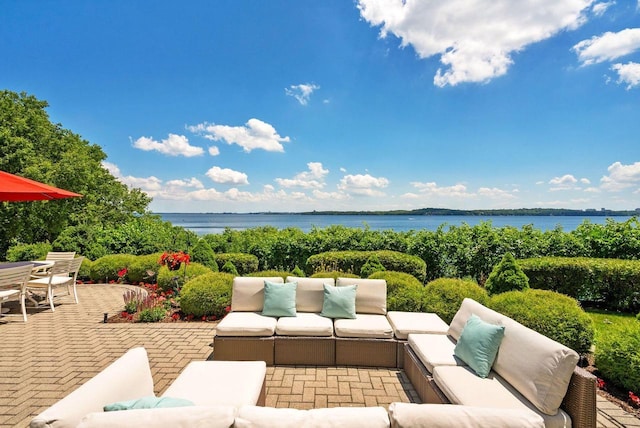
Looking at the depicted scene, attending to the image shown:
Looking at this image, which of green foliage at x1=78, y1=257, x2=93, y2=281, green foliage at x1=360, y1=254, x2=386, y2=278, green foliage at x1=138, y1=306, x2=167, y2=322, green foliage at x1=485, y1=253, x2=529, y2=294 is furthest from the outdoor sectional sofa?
green foliage at x1=78, y1=257, x2=93, y2=281

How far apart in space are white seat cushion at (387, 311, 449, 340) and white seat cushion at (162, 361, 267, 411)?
6.36ft

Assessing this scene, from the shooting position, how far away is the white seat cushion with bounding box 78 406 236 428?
4.29 feet

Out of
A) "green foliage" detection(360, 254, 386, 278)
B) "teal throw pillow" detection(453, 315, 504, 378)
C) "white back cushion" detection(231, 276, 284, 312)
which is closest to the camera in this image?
"teal throw pillow" detection(453, 315, 504, 378)

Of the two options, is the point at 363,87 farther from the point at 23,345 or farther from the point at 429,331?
the point at 23,345

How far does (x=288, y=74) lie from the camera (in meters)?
9.34

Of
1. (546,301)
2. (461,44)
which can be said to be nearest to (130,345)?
(546,301)

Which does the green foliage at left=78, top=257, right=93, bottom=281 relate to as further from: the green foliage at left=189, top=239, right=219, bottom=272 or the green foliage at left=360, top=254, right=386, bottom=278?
the green foliage at left=360, top=254, right=386, bottom=278

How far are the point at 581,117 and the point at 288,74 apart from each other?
8264mm

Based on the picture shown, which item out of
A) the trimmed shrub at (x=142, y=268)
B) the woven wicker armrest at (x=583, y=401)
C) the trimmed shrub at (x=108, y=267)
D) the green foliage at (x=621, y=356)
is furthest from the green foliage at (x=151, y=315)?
the green foliage at (x=621, y=356)

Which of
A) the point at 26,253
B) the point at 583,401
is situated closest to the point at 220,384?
the point at 583,401

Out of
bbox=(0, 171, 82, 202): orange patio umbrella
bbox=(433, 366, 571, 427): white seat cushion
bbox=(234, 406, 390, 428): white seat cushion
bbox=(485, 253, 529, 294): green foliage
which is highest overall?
bbox=(0, 171, 82, 202): orange patio umbrella

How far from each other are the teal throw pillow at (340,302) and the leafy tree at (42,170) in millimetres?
9260

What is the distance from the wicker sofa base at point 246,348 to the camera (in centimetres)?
400

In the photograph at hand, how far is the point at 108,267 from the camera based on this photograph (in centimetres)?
880
